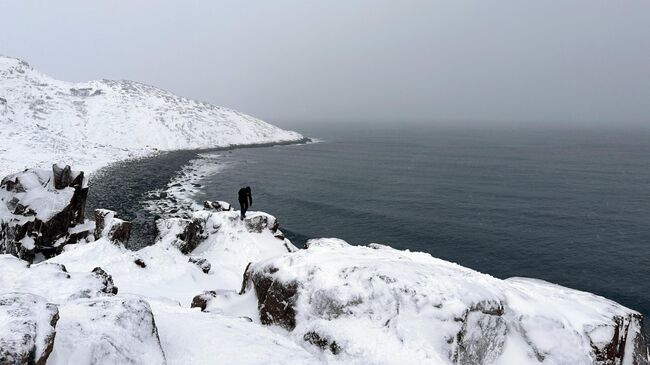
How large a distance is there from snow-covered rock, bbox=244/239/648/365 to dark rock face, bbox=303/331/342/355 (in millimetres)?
30

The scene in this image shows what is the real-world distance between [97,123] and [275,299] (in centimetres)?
14087

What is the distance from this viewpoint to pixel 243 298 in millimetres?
16609

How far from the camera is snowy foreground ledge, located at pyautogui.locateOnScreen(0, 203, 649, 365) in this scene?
9930 mm

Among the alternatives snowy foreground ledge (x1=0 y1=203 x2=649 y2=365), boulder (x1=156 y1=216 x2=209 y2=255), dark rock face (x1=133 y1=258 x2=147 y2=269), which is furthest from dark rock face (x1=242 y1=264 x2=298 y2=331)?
boulder (x1=156 y1=216 x2=209 y2=255)

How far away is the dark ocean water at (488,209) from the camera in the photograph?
38.1 meters

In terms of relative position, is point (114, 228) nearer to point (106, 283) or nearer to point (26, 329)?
point (106, 283)

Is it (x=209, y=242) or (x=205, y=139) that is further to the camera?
(x=205, y=139)

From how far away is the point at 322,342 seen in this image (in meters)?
12.5

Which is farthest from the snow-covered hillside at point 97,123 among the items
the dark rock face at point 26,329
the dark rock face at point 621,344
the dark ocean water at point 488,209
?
the dark rock face at point 621,344

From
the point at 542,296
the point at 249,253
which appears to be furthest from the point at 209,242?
the point at 542,296

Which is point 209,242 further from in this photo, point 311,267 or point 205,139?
point 205,139

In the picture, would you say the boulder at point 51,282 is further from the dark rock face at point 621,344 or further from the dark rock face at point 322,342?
the dark rock face at point 621,344

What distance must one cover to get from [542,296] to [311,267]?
8.62 metres

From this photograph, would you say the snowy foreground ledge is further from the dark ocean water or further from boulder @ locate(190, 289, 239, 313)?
the dark ocean water
